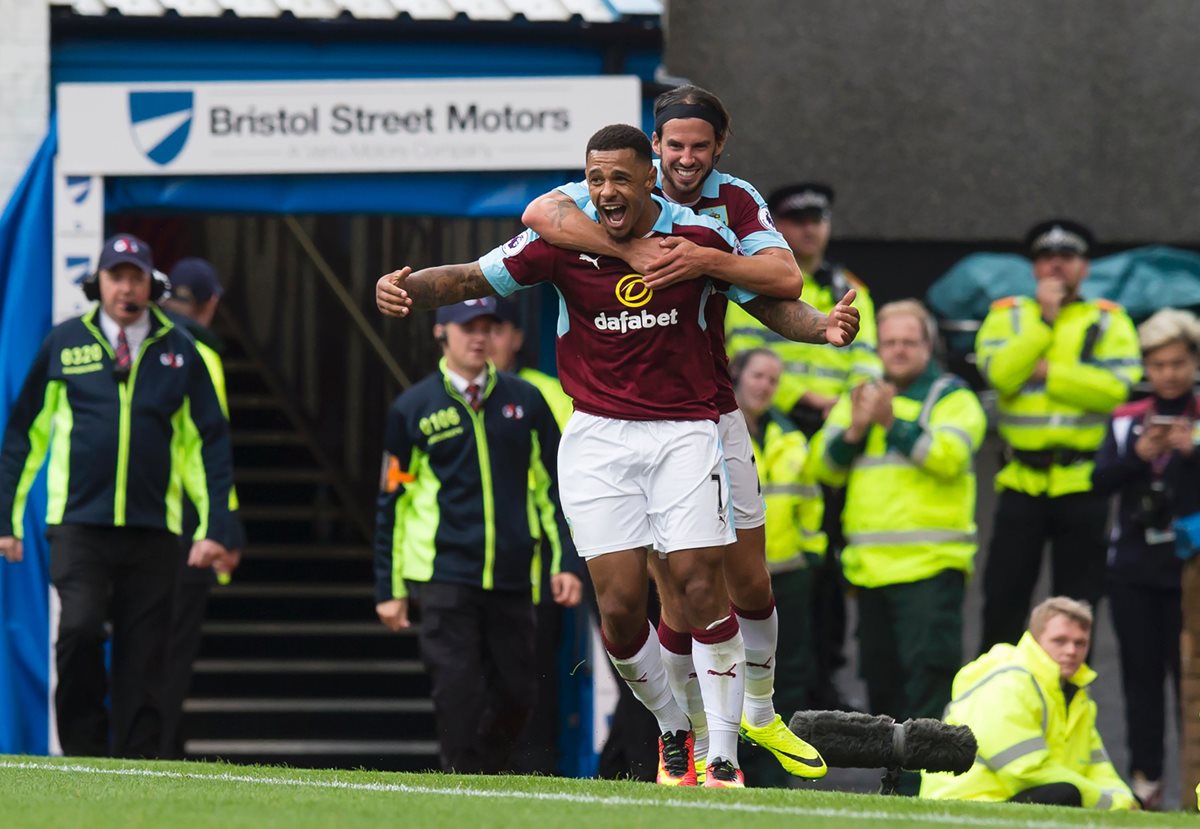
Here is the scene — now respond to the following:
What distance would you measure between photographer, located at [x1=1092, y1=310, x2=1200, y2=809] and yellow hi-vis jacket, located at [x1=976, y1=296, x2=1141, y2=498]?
379 millimetres

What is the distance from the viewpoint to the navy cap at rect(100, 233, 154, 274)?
36.2ft

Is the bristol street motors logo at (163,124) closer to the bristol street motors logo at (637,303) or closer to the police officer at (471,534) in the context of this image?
the police officer at (471,534)

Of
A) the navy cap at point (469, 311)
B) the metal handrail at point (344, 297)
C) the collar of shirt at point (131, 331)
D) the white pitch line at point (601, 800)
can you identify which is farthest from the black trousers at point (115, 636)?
the metal handrail at point (344, 297)

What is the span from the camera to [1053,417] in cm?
1260

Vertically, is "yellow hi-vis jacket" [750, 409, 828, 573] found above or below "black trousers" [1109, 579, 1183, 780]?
above

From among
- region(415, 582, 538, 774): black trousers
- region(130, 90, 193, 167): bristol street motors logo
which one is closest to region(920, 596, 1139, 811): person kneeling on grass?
region(415, 582, 538, 774): black trousers

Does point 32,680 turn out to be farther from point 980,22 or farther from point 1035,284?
point 980,22

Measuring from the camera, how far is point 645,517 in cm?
863

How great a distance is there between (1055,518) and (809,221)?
77.4 inches

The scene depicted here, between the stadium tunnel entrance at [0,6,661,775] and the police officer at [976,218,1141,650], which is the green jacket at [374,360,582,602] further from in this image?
the police officer at [976,218,1141,650]

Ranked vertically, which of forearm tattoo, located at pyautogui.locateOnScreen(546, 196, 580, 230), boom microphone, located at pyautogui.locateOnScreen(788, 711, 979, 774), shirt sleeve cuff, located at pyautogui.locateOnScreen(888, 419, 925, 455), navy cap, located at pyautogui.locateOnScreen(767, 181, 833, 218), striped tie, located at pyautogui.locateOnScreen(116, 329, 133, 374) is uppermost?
navy cap, located at pyautogui.locateOnScreen(767, 181, 833, 218)

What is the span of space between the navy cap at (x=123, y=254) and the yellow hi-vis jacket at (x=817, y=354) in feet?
10.3

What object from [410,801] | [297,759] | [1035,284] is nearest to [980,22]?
[1035,284]

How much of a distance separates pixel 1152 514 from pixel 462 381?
11.1 ft
